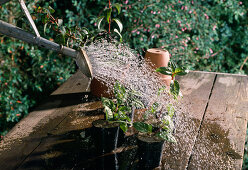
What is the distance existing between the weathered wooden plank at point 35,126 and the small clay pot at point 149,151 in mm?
462

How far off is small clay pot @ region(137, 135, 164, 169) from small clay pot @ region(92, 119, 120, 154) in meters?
0.12

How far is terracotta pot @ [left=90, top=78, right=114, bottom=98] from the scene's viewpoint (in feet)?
5.05

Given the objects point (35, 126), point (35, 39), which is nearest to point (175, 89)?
point (35, 39)

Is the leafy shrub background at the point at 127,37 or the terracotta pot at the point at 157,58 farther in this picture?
the leafy shrub background at the point at 127,37

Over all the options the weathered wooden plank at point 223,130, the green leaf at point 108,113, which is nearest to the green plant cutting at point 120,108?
the green leaf at point 108,113

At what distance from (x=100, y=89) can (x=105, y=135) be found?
1.82 ft

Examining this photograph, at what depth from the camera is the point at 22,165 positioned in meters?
1.01

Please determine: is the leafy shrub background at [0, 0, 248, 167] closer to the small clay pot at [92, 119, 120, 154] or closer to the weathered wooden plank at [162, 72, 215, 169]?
the weathered wooden plank at [162, 72, 215, 169]

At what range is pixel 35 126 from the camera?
1.30 meters

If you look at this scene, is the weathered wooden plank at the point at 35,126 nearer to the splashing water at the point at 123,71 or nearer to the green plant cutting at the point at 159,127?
the splashing water at the point at 123,71

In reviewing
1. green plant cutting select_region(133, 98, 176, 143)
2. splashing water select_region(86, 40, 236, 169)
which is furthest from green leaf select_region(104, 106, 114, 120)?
splashing water select_region(86, 40, 236, 169)

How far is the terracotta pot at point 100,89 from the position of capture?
154cm

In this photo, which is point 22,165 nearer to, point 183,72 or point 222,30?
point 183,72

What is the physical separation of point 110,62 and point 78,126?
13.9 inches
